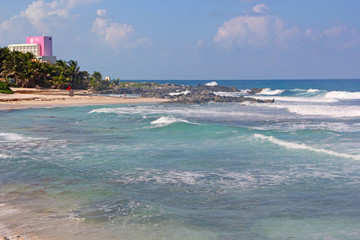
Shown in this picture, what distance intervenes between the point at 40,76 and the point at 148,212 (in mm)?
66282

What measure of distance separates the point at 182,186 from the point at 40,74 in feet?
210

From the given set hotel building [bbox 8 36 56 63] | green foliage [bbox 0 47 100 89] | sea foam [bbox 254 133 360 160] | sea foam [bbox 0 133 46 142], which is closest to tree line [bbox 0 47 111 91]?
green foliage [bbox 0 47 100 89]

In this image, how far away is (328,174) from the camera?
40.1 feet

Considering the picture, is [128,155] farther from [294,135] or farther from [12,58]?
[12,58]

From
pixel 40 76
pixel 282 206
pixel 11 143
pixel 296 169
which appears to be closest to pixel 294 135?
pixel 296 169

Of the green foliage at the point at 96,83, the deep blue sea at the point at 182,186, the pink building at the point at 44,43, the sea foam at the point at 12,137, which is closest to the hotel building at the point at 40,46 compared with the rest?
the pink building at the point at 44,43

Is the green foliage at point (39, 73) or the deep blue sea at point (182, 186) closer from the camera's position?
the deep blue sea at point (182, 186)

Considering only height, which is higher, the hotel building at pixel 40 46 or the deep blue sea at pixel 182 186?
the hotel building at pixel 40 46

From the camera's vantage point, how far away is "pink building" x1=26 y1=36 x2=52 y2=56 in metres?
98.2

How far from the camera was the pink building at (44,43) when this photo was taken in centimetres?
9825

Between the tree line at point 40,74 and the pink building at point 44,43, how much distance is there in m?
25.0

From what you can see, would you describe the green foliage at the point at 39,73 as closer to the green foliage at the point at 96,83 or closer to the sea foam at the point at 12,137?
the green foliage at the point at 96,83

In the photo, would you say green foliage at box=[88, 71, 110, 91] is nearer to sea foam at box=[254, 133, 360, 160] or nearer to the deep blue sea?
the deep blue sea

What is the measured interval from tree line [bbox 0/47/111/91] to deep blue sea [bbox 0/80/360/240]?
51065 millimetres
